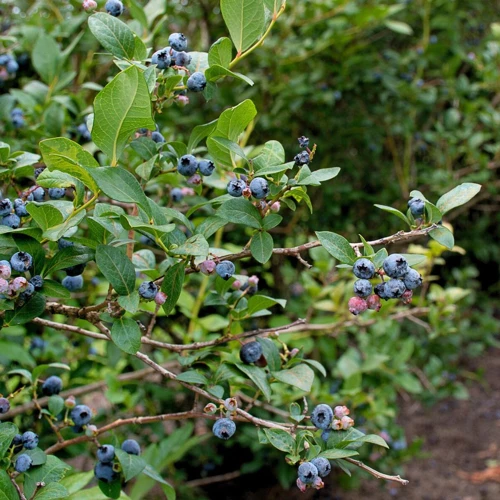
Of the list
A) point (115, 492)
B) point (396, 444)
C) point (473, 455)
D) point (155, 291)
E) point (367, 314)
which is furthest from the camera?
point (473, 455)

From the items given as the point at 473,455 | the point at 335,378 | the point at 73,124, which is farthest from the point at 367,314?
the point at 473,455

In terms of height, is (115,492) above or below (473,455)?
above

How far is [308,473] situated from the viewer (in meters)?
0.79

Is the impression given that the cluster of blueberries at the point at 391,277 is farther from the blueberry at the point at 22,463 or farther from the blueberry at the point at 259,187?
the blueberry at the point at 22,463

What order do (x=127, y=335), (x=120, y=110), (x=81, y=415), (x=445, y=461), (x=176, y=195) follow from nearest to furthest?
(x=120, y=110)
(x=127, y=335)
(x=81, y=415)
(x=176, y=195)
(x=445, y=461)

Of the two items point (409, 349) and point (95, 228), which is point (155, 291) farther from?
point (409, 349)

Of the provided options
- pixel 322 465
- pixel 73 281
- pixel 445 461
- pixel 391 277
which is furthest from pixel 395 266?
pixel 445 461

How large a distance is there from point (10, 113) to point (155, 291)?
749 mm

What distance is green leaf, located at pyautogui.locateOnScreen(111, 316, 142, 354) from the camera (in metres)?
0.84

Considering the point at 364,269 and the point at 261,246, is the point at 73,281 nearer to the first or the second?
the point at 261,246

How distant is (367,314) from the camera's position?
6.29ft

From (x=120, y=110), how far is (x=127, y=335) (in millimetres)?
294

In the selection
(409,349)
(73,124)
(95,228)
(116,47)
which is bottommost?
(409,349)

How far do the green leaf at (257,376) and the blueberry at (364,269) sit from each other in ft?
0.80
